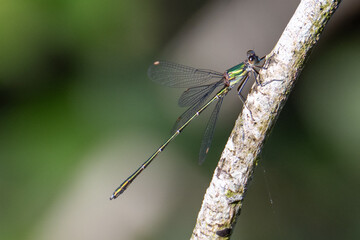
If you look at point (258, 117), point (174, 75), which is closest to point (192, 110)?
point (174, 75)

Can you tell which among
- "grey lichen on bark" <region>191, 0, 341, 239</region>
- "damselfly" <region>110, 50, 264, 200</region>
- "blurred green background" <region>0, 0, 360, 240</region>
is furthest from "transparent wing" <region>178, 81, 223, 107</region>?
"grey lichen on bark" <region>191, 0, 341, 239</region>

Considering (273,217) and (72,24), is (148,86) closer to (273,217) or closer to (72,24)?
(72,24)

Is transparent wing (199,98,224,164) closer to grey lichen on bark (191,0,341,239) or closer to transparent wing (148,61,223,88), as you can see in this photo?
transparent wing (148,61,223,88)

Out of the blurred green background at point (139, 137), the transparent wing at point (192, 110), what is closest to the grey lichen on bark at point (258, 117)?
the transparent wing at point (192, 110)

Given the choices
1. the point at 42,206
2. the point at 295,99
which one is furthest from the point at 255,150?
the point at 42,206

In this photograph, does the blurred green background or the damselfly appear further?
the blurred green background
